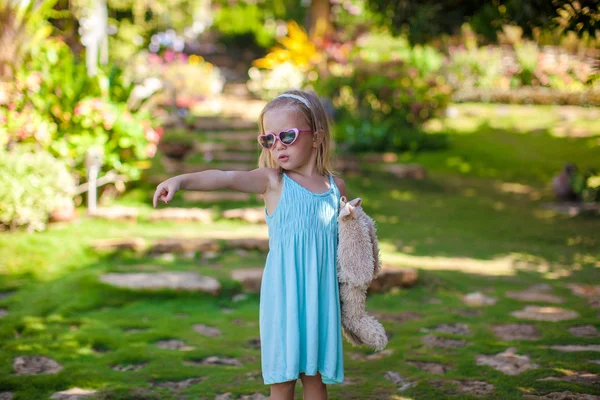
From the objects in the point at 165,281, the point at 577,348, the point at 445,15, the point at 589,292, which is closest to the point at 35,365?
the point at 165,281

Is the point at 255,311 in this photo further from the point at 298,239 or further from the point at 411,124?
the point at 411,124

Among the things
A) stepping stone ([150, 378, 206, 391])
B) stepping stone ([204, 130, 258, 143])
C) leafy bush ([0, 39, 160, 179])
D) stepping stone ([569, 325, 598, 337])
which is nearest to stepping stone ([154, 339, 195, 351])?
stepping stone ([150, 378, 206, 391])

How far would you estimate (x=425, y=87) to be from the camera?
45.3 feet

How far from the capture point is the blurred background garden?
3.63 m

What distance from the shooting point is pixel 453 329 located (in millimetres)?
4297

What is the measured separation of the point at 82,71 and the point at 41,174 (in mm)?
1503

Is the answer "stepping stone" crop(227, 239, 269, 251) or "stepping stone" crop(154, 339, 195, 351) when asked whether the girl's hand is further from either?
"stepping stone" crop(227, 239, 269, 251)

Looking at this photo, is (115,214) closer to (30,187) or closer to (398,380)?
(30,187)

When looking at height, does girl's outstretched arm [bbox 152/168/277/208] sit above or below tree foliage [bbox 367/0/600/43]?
below

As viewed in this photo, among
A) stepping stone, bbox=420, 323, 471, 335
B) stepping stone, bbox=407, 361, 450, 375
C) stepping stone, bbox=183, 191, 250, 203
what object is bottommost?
stepping stone, bbox=407, 361, 450, 375

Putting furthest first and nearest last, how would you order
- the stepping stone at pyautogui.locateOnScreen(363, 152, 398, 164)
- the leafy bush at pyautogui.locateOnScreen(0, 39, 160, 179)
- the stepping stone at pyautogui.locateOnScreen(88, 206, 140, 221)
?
1. the stepping stone at pyautogui.locateOnScreen(363, 152, 398, 164)
2. the stepping stone at pyautogui.locateOnScreen(88, 206, 140, 221)
3. the leafy bush at pyautogui.locateOnScreen(0, 39, 160, 179)

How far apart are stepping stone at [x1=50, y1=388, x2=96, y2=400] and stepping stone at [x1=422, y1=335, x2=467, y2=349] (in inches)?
75.5

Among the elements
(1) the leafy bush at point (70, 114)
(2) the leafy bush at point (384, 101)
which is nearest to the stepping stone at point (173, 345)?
(1) the leafy bush at point (70, 114)

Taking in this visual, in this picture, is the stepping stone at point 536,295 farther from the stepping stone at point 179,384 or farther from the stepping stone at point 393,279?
the stepping stone at point 179,384
